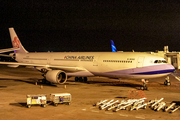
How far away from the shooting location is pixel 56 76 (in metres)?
23.7

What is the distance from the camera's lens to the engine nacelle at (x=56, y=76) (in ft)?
78.0

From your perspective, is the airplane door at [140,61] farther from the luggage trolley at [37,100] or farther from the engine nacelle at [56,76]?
the luggage trolley at [37,100]

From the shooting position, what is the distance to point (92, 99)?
17562 mm

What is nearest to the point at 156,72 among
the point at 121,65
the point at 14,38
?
the point at 121,65

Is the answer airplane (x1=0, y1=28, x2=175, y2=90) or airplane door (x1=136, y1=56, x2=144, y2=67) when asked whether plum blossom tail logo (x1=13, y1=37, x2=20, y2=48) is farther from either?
airplane door (x1=136, y1=56, x2=144, y2=67)

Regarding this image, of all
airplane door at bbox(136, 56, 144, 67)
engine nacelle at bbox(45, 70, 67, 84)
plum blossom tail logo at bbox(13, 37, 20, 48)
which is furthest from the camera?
plum blossom tail logo at bbox(13, 37, 20, 48)

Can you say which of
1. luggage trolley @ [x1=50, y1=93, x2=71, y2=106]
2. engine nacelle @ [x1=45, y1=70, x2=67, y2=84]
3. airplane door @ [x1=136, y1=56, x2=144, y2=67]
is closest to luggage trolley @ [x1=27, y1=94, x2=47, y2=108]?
luggage trolley @ [x1=50, y1=93, x2=71, y2=106]

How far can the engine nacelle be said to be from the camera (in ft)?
78.0

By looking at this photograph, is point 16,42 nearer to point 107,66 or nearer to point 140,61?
point 107,66

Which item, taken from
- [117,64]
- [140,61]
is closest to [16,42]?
[117,64]

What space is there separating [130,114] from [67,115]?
3.84 m

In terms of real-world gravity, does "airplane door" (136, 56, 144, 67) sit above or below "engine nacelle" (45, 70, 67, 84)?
above

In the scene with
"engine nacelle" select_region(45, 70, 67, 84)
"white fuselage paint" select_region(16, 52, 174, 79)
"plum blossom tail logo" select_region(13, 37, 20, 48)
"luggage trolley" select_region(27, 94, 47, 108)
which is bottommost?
"luggage trolley" select_region(27, 94, 47, 108)

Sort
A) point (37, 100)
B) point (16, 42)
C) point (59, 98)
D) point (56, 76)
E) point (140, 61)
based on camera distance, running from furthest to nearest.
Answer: point (16, 42) → point (56, 76) → point (140, 61) → point (59, 98) → point (37, 100)
